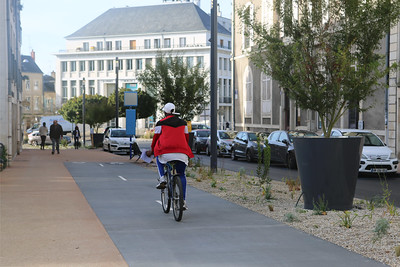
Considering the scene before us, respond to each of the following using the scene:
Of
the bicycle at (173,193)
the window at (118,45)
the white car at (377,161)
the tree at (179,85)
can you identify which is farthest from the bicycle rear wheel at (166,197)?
the window at (118,45)

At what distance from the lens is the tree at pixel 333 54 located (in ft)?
38.2

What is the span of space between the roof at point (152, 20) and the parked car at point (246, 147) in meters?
67.6

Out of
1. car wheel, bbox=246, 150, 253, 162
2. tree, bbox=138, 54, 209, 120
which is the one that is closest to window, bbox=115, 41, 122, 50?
tree, bbox=138, 54, 209, 120

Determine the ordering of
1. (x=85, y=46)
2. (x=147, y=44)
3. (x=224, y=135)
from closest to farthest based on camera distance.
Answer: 1. (x=224, y=135)
2. (x=147, y=44)
3. (x=85, y=46)

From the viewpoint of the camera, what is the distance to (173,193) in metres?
9.77

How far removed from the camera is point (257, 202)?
11789mm

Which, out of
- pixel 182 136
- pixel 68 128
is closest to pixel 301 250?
pixel 182 136

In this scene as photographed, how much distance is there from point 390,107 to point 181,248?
72.8 ft

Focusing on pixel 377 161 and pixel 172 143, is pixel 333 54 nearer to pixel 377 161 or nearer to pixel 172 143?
pixel 172 143

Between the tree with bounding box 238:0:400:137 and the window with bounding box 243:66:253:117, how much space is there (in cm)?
3536

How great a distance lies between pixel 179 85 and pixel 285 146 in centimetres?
523

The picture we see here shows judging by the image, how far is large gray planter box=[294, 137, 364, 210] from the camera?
34.3ft

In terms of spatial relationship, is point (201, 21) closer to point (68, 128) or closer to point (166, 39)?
point (166, 39)

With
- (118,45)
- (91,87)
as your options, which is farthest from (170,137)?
(91,87)
